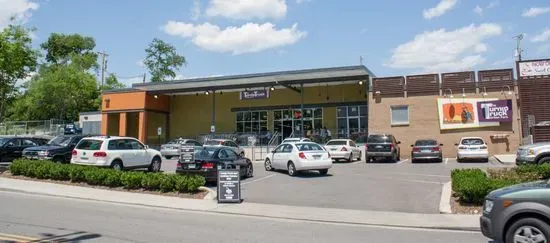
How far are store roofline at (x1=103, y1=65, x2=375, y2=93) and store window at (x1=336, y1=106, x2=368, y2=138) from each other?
3.43 meters

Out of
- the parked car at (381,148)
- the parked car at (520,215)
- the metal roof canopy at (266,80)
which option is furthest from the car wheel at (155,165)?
the parked car at (520,215)

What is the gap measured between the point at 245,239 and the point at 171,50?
7064 centimetres

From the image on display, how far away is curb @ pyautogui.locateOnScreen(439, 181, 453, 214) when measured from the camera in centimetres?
1275

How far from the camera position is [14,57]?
2352 centimetres

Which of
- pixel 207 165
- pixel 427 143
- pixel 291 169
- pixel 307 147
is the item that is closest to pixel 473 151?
pixel 427 143

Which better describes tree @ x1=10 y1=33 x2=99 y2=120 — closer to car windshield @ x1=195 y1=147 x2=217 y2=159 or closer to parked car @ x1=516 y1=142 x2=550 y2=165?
car windshield @ x1=195 y1=147 x2=217 y2=159

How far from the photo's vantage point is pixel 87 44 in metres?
82.5

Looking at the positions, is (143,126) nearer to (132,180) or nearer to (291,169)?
(291,169)

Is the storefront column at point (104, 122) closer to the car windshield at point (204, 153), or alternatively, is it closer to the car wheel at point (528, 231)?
the car windshield at point (204, 153)

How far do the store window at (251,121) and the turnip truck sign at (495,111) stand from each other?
1847cm

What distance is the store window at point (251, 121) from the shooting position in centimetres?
4451

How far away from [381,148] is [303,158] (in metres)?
8.92

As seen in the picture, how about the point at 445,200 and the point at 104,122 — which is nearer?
the point at 445,200

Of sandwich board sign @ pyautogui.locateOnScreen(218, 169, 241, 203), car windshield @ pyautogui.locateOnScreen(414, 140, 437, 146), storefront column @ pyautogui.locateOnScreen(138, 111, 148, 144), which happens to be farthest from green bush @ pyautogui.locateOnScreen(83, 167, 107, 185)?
storefront column @ pyautogui.locateOnScreen(138, 111, 148, 144)
